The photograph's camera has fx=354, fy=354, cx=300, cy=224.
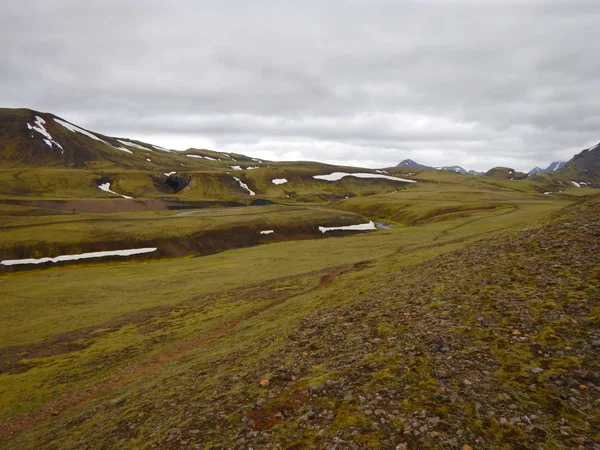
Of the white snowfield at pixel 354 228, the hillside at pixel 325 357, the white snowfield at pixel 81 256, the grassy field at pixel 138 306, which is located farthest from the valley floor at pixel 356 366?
the white snowfield at pixel 354 228

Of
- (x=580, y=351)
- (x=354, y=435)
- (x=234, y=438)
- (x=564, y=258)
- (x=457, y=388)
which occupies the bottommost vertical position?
(x=234, y=438)

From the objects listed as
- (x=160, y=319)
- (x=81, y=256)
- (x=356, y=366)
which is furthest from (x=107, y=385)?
(x=81, y=256)

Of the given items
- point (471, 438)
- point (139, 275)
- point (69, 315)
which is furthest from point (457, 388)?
point (139, 275)

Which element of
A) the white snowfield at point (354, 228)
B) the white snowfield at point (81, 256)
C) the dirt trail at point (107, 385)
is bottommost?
the white snowfield at point (81, 256)

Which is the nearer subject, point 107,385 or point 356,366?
point 356,366

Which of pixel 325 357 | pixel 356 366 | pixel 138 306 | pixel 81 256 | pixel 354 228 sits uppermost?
pixel 356 366

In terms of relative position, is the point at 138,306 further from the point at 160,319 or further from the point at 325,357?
the point at 325,357

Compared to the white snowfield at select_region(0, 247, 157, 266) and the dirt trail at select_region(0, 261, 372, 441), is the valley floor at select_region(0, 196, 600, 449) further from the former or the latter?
the white snowfield at select_region(0, 247, 157, 266)

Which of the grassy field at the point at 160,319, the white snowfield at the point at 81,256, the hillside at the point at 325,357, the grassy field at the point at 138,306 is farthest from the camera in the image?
the white snowfield at the point at 81,256

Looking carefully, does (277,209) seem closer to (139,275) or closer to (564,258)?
(139,275)

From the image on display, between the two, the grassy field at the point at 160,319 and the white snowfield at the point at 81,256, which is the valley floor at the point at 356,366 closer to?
the grassy field at the point at 160,319

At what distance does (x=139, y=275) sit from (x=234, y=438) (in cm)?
5482

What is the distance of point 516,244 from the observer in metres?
27.0

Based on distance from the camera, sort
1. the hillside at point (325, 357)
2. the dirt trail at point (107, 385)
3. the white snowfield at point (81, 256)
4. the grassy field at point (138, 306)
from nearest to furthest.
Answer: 1. the hillside at point (325, 357)
2. the dirt trail at point (107, 385)
3. the grassy field at point (138, 306)
4. the white snowfield at point (81, 256)
